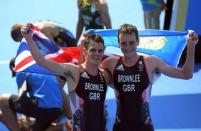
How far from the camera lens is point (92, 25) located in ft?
20.3

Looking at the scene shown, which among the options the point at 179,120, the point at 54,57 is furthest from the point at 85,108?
the point at 179,120

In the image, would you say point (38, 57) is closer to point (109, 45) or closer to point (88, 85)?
point (88, 85)

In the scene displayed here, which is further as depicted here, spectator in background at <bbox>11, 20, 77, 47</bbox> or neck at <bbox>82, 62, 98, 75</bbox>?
spectator in background at <bbox>11, 20, 77, 47</bbox>

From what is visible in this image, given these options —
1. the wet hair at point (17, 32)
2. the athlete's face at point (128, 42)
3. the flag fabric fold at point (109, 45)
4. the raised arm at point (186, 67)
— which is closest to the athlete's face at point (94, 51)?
the athlete's face at point (128, 42)

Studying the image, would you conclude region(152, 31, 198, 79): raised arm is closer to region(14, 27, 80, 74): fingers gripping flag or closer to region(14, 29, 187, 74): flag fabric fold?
region(14, 29, 187, 74): flag fabric fold

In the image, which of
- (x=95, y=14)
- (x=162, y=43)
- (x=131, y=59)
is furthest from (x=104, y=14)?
(x=131, y=59)

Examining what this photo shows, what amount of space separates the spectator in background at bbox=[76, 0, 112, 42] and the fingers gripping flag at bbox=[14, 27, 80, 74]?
1.66 m

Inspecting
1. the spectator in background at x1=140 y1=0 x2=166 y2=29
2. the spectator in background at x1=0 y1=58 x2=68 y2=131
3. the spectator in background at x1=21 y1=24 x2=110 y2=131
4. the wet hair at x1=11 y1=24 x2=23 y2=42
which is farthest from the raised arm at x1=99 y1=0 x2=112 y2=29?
the spectator in background at x1=21 y1=24 x2=110 y2=131

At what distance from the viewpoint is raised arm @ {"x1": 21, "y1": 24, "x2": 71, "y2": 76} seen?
3.58 metres

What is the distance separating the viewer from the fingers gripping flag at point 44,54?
172 inches

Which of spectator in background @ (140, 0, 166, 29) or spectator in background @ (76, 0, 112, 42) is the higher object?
spectator in background @ (76, 0, 112, 42)

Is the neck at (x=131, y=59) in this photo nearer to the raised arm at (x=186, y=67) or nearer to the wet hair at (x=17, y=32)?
the raised arm at (x=186, y=67)

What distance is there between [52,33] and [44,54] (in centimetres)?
59

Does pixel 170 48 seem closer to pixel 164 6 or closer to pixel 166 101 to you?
pixel 166 101
